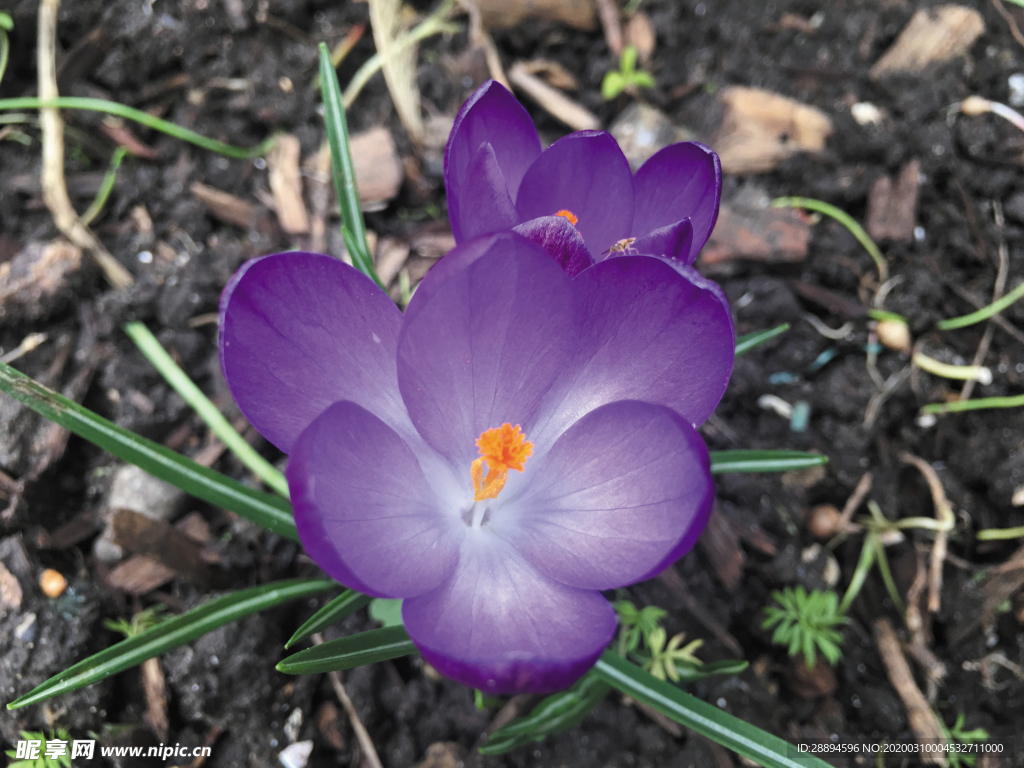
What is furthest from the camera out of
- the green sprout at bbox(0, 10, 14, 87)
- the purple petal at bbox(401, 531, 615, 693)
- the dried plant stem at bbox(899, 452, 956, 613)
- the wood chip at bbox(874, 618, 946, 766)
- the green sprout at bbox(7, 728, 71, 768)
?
the green sprout at bbox(0, 10, 14, 87)

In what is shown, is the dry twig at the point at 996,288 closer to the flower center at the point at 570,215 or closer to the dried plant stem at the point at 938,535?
the dried plant stem at the point at 938,535

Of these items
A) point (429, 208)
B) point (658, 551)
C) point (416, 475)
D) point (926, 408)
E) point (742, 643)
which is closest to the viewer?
point (658, 551)

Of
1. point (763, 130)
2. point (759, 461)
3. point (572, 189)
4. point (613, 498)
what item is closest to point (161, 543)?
Answer: point (613, 498)

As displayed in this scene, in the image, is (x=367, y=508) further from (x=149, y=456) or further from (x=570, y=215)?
(x=570, y=215)

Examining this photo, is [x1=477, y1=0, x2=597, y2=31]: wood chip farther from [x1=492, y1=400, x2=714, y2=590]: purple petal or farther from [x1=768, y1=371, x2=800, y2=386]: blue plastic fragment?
[x1=492, y1=400, x2=714, y2=590]: purple petal

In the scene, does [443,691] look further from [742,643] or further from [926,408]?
[926,408]

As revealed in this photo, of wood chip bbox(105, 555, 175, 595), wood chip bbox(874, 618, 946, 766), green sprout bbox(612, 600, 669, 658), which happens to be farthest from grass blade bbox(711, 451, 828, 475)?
wood chip bbox(105, 555, 175, 595)

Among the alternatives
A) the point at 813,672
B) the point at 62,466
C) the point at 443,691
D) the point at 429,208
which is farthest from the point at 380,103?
the point at 813,672
